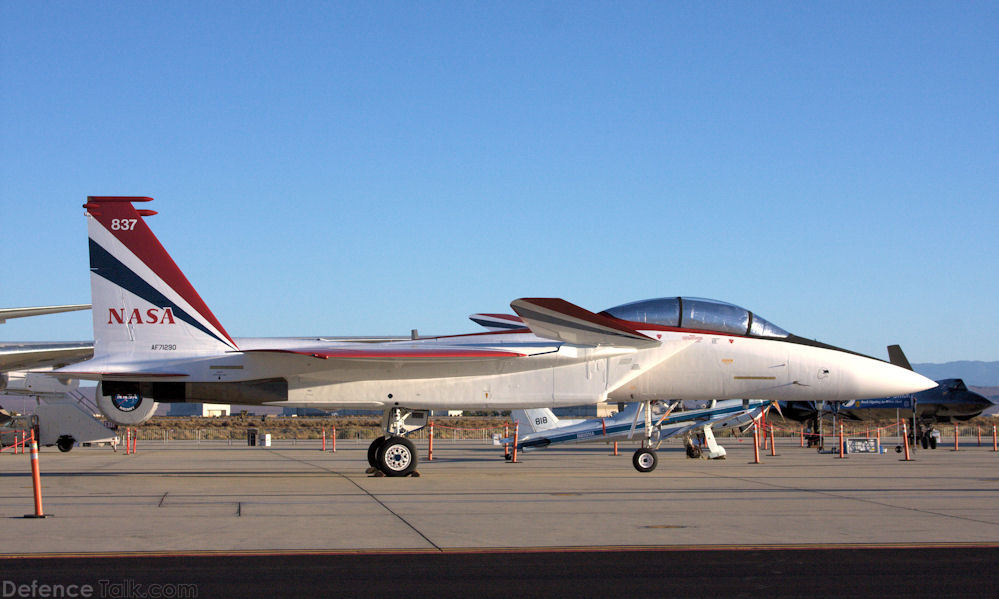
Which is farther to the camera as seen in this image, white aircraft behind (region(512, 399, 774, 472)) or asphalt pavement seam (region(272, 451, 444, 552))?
white aircraft behind (region(512, 399, 774, 472))

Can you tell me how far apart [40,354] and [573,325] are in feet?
40.6

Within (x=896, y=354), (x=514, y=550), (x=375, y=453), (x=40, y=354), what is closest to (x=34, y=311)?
(x=40, y=354)

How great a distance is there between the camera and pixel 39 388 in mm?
35281

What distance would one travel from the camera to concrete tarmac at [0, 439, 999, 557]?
853 cm

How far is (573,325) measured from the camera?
53.2 ft

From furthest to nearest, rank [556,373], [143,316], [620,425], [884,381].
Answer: [620,425] → [884,381] → [556,373] → [143,316]

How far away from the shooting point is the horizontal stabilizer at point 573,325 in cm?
1557

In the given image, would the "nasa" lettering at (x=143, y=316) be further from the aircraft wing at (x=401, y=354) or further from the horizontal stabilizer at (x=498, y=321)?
the horizontal stabilizer at (x=498, y=321)

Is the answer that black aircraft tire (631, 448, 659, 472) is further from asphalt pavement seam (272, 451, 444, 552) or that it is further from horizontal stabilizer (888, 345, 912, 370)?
horizontal stabilizer (888, 345, 912, 370)

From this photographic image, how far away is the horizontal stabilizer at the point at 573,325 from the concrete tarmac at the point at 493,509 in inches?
98.4

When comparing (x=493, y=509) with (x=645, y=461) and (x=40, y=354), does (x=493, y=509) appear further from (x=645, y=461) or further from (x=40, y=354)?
(x=40, y=354)

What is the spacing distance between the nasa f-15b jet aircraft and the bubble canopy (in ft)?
0.08

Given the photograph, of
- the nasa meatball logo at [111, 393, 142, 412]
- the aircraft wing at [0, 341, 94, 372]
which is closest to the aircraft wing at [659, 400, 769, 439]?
the nasa meatball logo at [111, 393, 142, 412]

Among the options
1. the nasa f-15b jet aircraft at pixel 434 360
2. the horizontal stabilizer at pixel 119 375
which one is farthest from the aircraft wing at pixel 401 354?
the horizontal stabilizer at pixel 119 375
